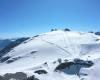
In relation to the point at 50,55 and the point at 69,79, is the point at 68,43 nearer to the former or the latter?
the point at 50,55

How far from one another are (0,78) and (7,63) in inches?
3070

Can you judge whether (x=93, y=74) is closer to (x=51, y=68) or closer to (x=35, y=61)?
(x=51, y=68)

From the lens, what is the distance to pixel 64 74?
118 m

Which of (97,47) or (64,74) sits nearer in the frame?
(64,74)

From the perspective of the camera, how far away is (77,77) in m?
111

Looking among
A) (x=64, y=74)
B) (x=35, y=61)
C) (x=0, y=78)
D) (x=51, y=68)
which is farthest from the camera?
(x=35, y=61)

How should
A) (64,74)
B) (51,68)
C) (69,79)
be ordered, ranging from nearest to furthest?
(69,79) < (64,74) < (51,68)

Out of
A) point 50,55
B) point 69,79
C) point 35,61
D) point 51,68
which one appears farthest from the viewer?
point 50,55

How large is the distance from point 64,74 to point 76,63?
17747mm

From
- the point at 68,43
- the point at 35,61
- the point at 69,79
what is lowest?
the point at 69,79

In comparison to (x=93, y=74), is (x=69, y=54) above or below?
above

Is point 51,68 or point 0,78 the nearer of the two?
point 0,78

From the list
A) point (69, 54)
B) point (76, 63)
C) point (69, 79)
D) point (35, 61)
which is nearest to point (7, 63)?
point (35, 61)

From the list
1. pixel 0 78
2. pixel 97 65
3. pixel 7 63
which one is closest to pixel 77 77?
pixel 97 65
